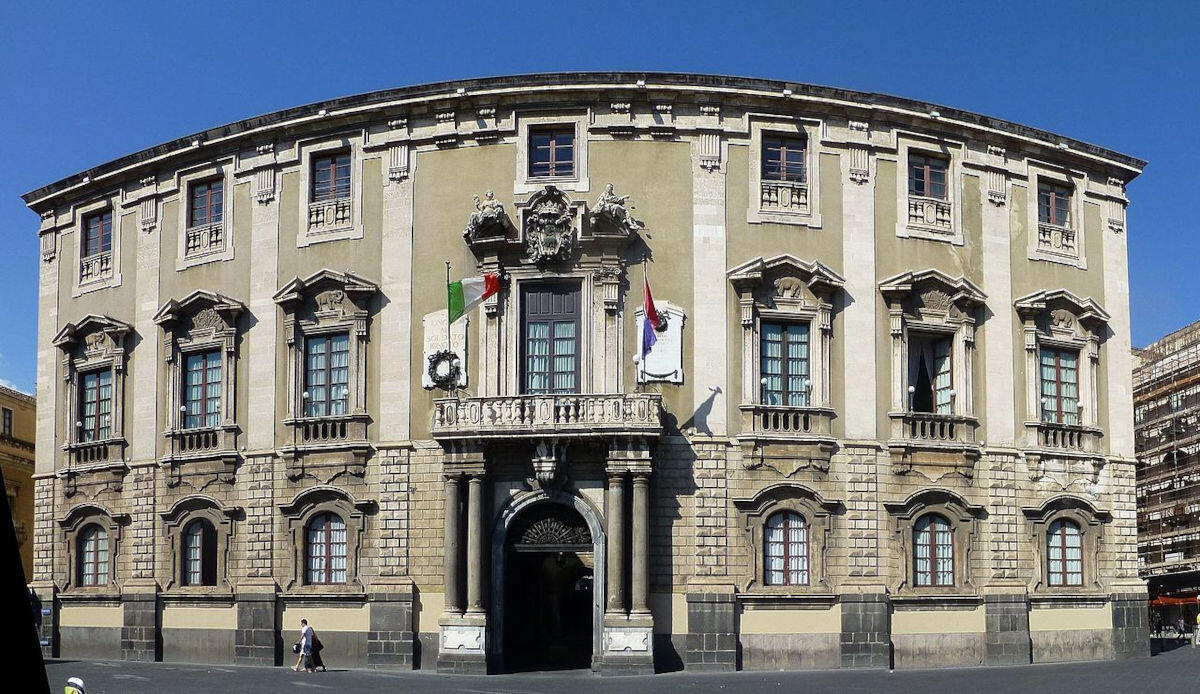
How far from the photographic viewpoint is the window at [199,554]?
1351 inches

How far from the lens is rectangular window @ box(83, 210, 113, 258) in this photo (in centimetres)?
3822

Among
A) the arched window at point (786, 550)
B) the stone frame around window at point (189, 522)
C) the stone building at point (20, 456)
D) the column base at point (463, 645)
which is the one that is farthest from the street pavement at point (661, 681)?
the stone building at point (20, 456)

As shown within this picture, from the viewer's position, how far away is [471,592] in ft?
98.0

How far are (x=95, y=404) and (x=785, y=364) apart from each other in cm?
2096

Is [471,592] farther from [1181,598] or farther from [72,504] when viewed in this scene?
[1181,598]

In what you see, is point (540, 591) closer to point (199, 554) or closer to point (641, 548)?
point (641, 548)

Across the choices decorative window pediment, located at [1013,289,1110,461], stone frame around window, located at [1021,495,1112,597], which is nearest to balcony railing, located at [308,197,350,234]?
decorative window pediment, located at [1013,289,1110,461]

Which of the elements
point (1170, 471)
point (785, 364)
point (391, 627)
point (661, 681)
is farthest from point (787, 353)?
point (1170, 471)

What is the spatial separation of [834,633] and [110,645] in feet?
66.8

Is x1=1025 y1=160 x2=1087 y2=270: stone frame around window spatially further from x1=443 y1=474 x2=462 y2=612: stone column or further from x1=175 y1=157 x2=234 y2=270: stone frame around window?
x1=175 y1=157 x2=234 y2=270: stone frame around window

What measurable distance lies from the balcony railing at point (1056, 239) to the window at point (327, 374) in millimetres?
19257

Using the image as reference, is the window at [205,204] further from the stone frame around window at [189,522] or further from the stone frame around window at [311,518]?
the stone frame around window at [311,518]

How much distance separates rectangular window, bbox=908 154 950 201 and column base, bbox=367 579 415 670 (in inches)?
665

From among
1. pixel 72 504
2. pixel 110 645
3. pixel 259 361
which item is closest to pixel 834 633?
pixel 259 361
